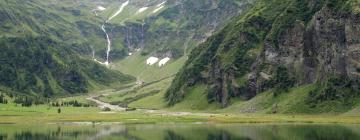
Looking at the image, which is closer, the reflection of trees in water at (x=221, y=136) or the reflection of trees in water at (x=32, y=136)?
the reflection of trees in water at (x=221, y=136)

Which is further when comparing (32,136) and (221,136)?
(32,136)

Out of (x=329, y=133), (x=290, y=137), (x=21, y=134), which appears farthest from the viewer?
(x=21, y=134)

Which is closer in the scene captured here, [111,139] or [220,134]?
[111,139]

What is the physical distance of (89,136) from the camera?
488 feet

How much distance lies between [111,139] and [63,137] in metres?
15.6

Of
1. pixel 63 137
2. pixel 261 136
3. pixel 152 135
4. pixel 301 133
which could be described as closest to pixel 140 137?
pixel 152 135

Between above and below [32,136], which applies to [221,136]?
below

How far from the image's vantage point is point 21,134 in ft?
512

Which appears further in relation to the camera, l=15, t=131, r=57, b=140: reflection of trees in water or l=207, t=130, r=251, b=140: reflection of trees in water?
l=15, t=131, r=57, b=140: reflection of trees in water

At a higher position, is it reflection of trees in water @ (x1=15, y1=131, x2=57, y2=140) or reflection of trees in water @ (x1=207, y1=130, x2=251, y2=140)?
reflection of trees in water @ (x1=15, y1=131, x2=57, y2=140)

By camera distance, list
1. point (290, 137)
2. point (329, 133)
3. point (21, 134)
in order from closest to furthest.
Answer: point (290, 137) < point (329, 133) < point (21, 134)

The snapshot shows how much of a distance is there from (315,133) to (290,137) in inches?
528

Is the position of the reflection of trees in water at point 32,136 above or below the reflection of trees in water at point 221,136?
above

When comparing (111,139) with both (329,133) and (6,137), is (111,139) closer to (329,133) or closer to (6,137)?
(6,137)
